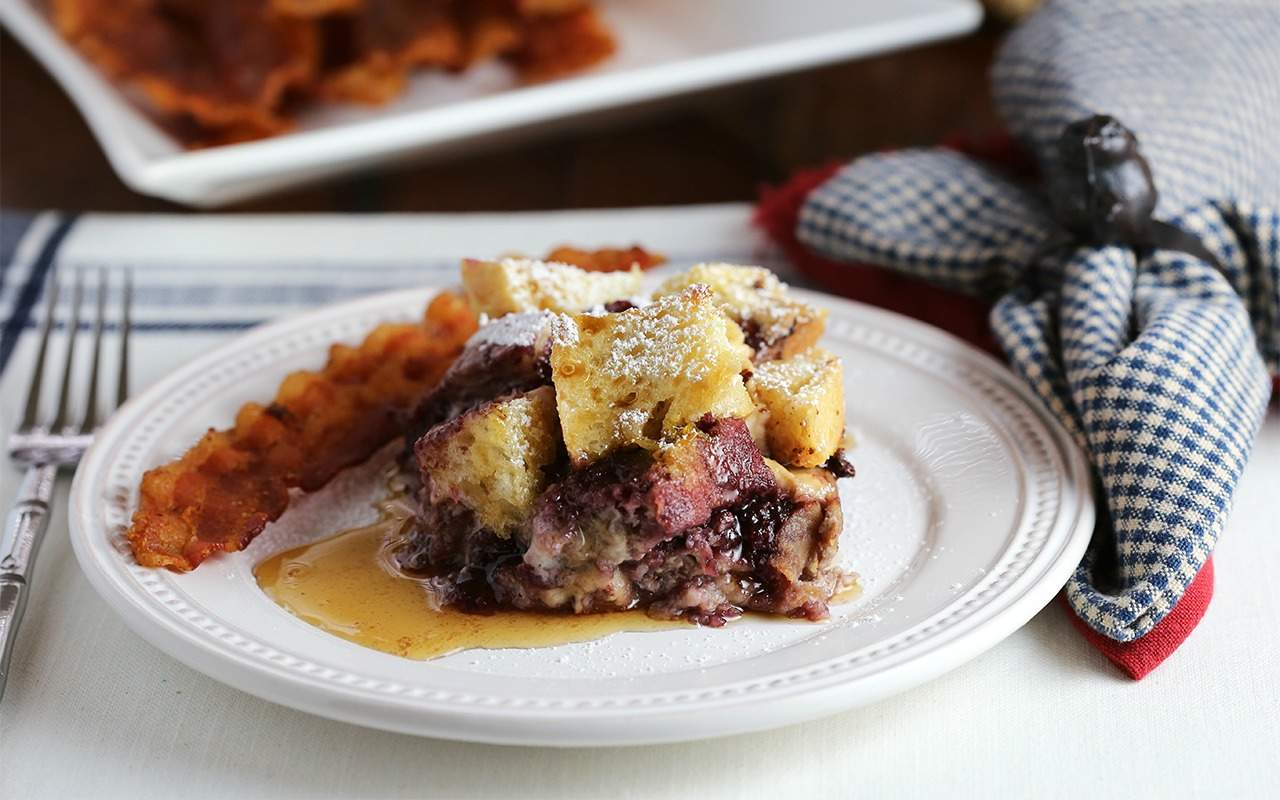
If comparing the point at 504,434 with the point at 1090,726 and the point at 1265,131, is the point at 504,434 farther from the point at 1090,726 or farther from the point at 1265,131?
the point at 1265,131

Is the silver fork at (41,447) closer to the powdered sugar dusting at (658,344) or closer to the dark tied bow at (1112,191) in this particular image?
the powdered sugar dusting at (658,344)

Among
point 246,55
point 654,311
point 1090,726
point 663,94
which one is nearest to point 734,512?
point 654,311

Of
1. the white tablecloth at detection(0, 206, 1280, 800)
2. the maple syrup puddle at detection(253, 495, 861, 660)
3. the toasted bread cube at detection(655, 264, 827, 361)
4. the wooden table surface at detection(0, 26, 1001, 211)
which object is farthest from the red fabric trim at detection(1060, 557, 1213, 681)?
the wooden table surface at detection(0, 26, 1001, 211)

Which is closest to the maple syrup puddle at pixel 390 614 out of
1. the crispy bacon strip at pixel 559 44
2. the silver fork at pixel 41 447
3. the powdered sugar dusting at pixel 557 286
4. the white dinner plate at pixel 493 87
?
the silver fork at pixel 41 447

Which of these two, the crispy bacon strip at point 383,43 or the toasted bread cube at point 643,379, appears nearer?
the toasted bread cube at point 643,379

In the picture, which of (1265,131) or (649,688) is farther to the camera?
(1265,131)

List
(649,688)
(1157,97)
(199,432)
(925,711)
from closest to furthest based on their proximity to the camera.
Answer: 1. (649,688)
2. (925,711)
3. (199,432)
4. (1157,97)
